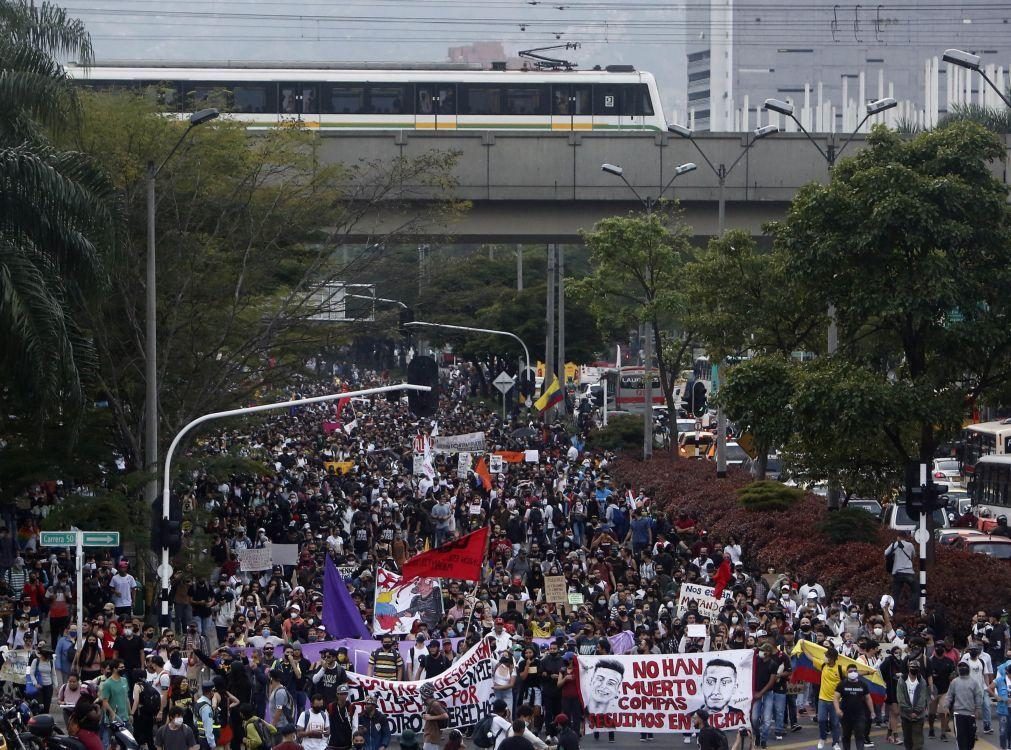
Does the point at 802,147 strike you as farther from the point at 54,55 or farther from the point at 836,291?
the point at 54,55

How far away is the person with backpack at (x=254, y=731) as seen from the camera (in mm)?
16109

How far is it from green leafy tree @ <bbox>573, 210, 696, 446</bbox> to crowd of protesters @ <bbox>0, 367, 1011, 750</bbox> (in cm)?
611

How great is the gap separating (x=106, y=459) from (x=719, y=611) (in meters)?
12.9

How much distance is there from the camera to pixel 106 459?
29766mm

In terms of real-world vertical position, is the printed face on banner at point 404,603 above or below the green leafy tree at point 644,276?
→ below

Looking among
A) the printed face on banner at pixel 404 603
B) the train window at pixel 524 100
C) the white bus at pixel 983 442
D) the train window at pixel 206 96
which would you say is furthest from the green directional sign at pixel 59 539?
the white bus at pixel 983 442

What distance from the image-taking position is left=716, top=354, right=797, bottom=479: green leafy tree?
1000 inches

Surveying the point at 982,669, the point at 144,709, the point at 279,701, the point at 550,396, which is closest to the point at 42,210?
the point at 144,709

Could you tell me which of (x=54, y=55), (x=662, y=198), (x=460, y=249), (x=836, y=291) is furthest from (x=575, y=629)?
(x=460, y=249)

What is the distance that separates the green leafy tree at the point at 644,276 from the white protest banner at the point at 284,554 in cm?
1465

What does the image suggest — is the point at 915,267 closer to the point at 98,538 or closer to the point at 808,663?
the point at 808,663

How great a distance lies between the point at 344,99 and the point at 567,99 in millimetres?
6347

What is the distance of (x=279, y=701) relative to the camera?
1742 centimetres

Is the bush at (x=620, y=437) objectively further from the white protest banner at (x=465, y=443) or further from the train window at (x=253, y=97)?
the train window at (x=253, y=97)
